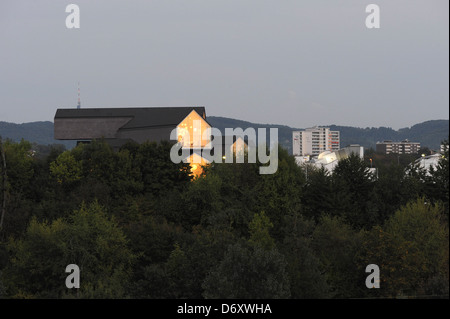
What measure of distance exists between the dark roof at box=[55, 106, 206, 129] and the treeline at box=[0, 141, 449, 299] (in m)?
9.56

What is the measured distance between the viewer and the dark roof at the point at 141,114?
240 ft

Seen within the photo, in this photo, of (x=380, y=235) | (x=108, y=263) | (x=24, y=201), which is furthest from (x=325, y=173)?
(x=24, y=201)

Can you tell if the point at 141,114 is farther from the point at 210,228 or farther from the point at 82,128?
the point at 210,228

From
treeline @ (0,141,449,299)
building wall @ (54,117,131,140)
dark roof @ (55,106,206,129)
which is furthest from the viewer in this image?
building wall @ (54,117,131,140)

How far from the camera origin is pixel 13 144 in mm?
67312

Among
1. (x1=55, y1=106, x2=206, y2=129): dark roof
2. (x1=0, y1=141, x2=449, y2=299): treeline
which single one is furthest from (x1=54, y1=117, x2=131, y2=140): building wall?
(x1=0, y1=141, x2=449, y2=299): treeline

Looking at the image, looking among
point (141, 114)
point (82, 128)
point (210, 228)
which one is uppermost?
point (141, 114)

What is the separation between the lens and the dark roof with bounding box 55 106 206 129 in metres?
73.3

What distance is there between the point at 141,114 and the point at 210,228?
100 ft

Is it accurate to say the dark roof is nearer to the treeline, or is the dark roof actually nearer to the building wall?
the building wall

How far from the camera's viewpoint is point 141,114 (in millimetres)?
80562

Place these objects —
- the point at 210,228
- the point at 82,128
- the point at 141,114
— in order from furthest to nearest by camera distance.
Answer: the point at 141,114 → the point at 82,128 → the point at 210,228

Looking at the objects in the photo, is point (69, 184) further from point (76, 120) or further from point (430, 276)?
point (430, 276)

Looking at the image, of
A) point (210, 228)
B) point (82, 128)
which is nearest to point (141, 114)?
point (82, 128)
